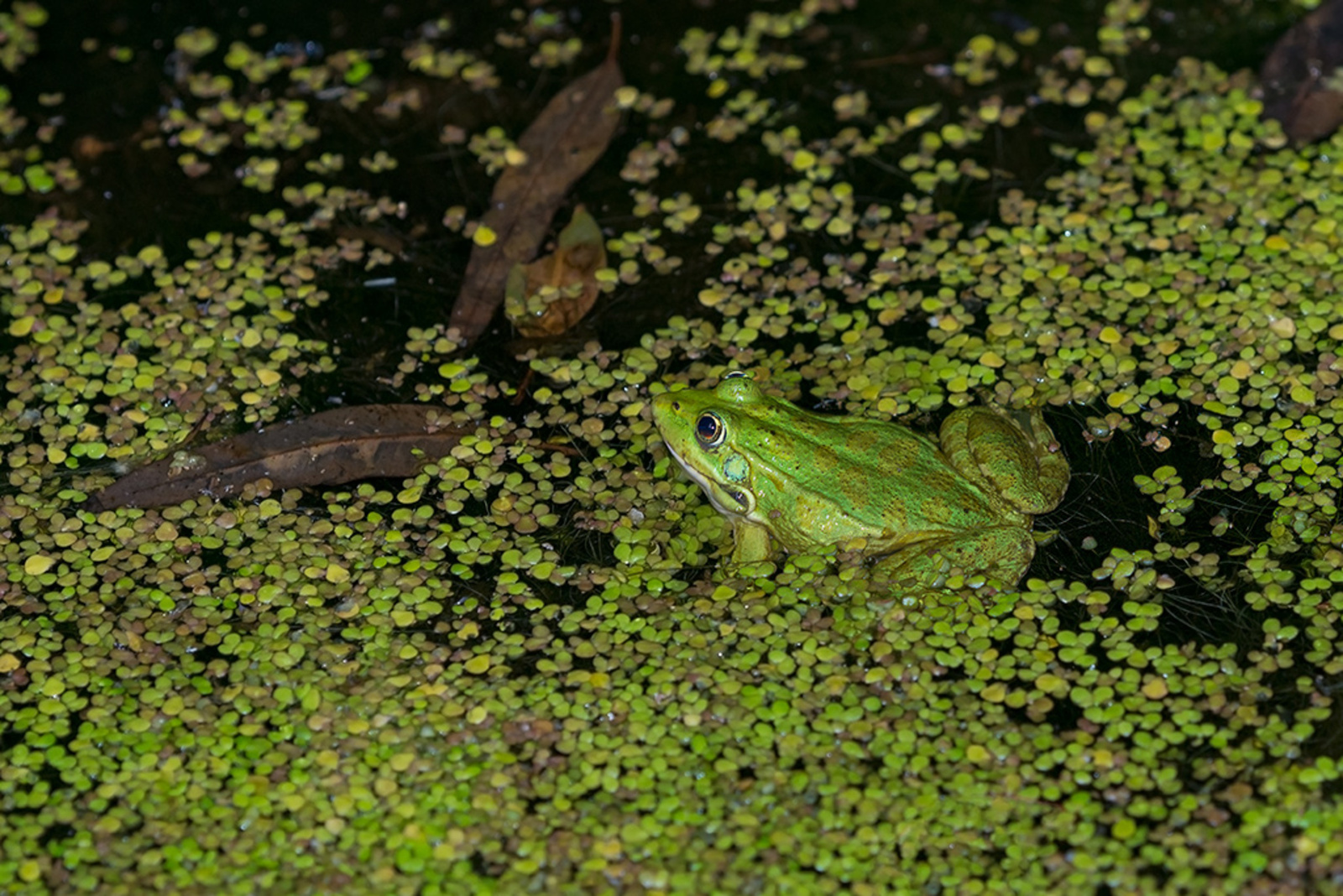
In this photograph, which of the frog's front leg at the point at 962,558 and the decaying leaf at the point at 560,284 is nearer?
the frog's front leg at the point at 962,558

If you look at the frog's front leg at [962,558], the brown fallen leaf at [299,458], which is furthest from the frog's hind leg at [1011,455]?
the brown fallen leaf at [299,458]

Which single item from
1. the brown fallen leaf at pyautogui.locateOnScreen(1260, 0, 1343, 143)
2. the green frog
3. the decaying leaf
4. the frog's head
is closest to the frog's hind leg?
the green frog

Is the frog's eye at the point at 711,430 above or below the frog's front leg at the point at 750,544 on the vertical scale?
above

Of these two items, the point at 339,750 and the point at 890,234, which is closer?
the point at 339,750

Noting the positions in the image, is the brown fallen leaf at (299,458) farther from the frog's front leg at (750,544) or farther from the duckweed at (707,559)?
the frog's front leg at (750,544)

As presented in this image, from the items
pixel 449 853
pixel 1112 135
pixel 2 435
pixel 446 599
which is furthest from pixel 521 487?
pixel 1112 135

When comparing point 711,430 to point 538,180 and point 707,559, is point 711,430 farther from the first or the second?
point 538,180

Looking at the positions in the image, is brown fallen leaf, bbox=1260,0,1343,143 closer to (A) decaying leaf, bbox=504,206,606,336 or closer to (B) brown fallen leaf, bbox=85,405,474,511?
(A) decaying leaf, bbox=504,206,606,336

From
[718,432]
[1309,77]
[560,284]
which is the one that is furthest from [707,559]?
[1309,77]

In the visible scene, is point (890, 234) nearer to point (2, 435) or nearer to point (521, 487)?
point (521, 487)
